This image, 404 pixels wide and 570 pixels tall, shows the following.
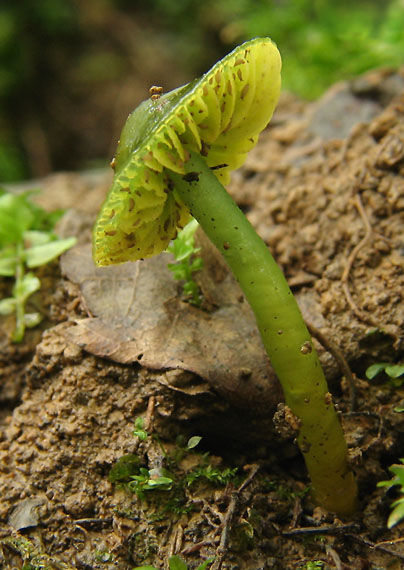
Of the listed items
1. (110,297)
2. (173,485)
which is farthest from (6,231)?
(173,485)

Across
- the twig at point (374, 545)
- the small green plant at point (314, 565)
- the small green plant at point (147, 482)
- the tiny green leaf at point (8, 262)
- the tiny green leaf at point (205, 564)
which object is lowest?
the twig at point (374, 545)

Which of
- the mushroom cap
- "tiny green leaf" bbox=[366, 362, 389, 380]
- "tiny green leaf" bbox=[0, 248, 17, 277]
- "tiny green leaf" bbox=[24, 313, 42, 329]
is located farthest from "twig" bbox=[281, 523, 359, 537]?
"tiny green leaf" bbox=[0, 248, 17, 277]

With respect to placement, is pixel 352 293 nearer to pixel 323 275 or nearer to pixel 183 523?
pixel 323 275

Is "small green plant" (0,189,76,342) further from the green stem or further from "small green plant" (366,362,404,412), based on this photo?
"small green plant" (366,362,404,412)

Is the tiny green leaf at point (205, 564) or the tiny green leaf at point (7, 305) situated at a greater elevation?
the tiny green leaf at point (7, 305)

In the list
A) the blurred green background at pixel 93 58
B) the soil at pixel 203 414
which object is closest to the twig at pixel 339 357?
the soil at pixel 203 414

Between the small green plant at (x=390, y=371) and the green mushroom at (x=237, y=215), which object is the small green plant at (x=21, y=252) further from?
the small green plant at (x=390, y=371)

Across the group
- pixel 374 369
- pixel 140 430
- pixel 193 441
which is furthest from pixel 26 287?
pixel 374 369
